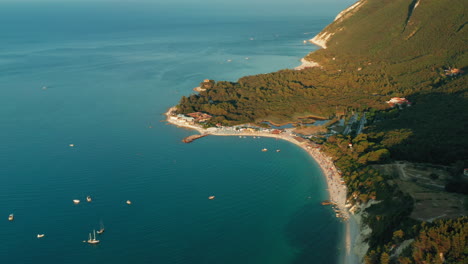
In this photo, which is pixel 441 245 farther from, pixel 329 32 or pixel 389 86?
pixel 329 32

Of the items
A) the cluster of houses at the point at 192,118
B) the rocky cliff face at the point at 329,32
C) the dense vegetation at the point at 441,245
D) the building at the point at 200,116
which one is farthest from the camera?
the rocky cliff face at the point at 329,32

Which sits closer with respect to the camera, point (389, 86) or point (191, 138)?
point (191, 138)

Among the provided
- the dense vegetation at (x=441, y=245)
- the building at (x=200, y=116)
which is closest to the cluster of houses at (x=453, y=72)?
the building at (x=200, y=116)

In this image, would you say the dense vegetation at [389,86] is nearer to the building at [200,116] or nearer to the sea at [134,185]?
the building at [200,116]

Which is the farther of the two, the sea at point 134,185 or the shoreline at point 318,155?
the shoreline at point 318,155

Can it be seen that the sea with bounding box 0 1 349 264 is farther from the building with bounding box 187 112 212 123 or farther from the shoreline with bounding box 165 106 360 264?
the building with bounding box 187 112 212 123

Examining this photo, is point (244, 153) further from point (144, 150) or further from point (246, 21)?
point (246, 21)

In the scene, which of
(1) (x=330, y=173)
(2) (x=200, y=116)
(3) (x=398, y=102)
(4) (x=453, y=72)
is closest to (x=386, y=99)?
(3) (x=398, y=102)

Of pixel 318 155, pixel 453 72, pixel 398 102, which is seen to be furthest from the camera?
pixel 453 72

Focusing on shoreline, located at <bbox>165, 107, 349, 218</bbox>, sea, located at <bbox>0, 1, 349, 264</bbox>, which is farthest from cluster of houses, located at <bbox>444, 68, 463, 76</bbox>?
sea, located at <bbox>0, 1, 349, 264</bbox>
